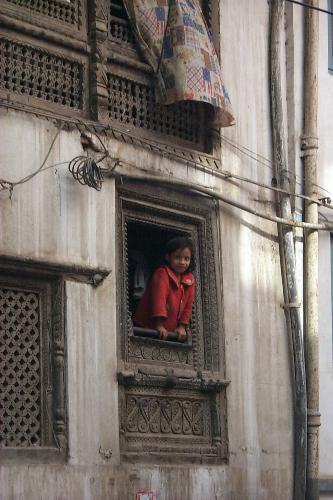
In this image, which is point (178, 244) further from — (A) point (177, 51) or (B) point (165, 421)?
(A) point (177, 51)

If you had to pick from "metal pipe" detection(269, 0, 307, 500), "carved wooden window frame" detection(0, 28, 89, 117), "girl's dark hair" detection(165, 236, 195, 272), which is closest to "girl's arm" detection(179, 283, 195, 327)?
"girl's dark hair" detection(165, 236, 195, 272)

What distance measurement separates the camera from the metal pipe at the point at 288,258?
11945 millimetres

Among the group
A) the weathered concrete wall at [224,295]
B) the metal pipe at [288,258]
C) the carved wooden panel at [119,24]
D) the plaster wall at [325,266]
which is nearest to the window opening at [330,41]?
the plaster wall at [325,266]

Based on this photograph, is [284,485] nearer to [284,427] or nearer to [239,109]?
[284,427]

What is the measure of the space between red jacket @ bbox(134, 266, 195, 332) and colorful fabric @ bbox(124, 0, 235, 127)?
144 centimetres

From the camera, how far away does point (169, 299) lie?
1150 cm

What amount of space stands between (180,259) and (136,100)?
1345 millimetres

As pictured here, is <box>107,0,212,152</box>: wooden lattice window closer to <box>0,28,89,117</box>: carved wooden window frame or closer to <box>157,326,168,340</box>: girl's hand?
<box>0,28,89,117</box>: carved wooden window frame

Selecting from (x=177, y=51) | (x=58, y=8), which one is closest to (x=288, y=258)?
(x=177, y=51)

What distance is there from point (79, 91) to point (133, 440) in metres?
2.73

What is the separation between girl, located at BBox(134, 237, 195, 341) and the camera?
11.5 metres

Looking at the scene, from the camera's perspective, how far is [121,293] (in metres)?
10.9

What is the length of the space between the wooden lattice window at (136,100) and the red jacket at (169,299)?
1142 mm

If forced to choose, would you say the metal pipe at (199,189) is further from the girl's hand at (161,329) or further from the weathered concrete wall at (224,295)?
the girl's hand at (161,329)
